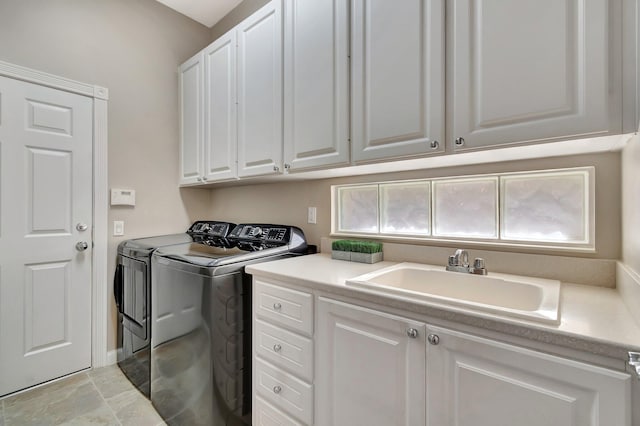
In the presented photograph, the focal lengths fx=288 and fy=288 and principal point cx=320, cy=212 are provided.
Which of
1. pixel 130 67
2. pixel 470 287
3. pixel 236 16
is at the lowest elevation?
pixel 470 287

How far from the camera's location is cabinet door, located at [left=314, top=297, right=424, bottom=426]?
93 cm

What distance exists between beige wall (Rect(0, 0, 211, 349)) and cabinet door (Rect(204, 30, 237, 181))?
552 millimetres

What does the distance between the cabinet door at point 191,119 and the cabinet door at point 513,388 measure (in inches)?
86.5

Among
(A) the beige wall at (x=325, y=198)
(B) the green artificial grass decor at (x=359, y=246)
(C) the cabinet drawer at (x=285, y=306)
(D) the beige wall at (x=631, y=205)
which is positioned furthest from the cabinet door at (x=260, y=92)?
(D) the beige wall at (x=631, y=205)

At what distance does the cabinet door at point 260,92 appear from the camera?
5.76ft

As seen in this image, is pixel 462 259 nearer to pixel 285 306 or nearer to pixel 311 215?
pixel 285 306

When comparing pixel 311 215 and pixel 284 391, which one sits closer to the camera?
pixel 284 391

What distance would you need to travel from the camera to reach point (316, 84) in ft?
5.06

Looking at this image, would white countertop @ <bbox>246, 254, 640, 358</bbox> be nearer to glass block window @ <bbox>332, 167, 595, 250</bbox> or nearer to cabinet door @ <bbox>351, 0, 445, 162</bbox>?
glass block window @ <bbox>332, 167, 595, 250</bbox>

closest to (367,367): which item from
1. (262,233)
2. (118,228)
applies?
(262,233)

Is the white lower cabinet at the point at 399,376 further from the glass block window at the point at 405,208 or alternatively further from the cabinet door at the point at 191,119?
the cabinet door at the point at 191,119

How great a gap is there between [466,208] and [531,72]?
0.67 meters

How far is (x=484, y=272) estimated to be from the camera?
1.24 metres

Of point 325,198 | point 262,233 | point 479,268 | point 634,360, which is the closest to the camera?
point 634,360
